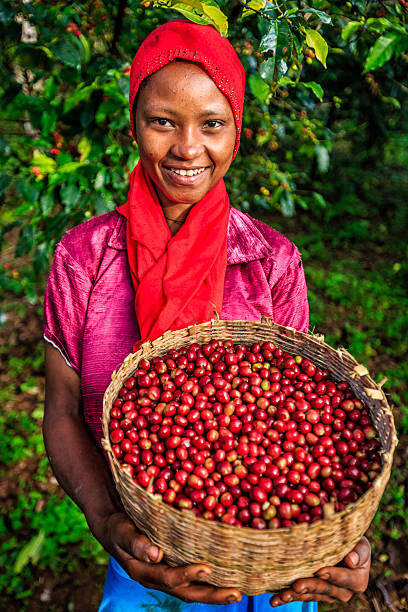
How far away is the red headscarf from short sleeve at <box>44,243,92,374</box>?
221mm

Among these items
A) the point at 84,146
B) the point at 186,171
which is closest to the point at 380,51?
the point at 186,171

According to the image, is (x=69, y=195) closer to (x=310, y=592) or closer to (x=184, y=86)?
(x=184, y=86)

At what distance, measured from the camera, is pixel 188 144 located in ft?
5.27

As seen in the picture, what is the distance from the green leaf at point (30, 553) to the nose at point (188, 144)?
101 inches

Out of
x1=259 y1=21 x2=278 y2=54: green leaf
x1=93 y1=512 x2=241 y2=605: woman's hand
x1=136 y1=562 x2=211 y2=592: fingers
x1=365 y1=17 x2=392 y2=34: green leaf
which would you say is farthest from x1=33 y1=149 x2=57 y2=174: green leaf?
x1=136 y1=562 x2=211 y2=592: fingers

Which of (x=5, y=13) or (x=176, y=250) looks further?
(x=5, y=13)

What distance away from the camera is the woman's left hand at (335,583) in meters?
1.35

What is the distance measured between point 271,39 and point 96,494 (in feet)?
5.49

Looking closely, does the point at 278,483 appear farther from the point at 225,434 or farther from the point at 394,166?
the point at 394,166

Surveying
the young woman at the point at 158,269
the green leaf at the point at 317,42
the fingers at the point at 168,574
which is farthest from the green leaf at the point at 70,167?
the fingers at the point at 168,574

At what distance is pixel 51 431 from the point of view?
1.86 m

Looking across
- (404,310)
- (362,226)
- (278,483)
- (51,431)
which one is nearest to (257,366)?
(278,483)

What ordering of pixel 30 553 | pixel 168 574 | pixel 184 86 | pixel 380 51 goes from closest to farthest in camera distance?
pixel 168 574 → pixel 184 86 → pixel 380 51 → pixel 30 553

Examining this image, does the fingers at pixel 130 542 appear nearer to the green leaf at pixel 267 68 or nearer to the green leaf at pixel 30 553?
the green leaf at pixel 267 68
